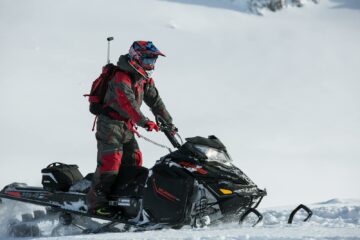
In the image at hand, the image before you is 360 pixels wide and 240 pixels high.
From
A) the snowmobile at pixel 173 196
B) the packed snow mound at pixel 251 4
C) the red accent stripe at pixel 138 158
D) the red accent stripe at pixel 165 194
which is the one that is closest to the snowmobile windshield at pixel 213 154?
the snowmobile at pixel 173 196

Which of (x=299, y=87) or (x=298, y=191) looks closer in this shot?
(x=298, y=191)

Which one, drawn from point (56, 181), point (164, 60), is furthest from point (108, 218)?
point (164, 60)

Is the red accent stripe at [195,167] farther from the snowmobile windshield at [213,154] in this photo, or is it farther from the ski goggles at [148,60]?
the ski goggles at [148,60]

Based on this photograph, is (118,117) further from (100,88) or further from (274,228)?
(274,228)

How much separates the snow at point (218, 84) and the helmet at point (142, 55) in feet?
5.45

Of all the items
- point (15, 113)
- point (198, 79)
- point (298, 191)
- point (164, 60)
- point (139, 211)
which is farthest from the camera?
point (164, 60)

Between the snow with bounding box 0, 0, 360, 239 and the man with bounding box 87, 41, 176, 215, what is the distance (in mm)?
1011

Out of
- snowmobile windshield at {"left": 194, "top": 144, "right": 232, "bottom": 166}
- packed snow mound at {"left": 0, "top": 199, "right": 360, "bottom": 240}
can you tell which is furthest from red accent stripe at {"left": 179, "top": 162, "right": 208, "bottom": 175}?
packed snow mound at {"left": 0, "top": 199, "right": 360, "bottom": 240}

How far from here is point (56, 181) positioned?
19.6 ft

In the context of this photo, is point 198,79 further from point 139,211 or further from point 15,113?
point 139,211

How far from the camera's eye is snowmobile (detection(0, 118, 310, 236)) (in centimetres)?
500

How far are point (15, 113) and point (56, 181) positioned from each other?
408 inches

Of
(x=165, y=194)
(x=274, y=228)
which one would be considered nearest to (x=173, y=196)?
(x=165, y=194)

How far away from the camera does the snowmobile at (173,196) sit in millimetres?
4996
